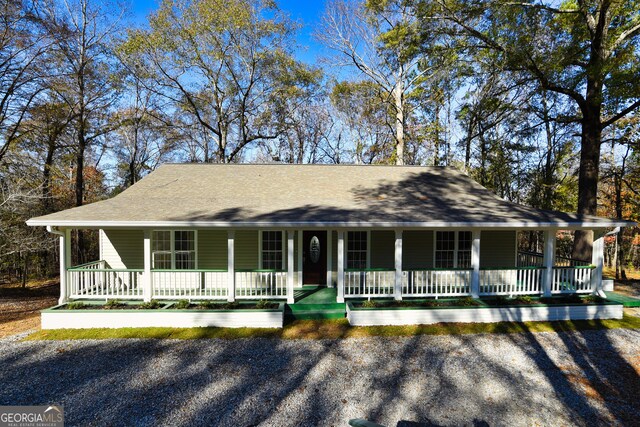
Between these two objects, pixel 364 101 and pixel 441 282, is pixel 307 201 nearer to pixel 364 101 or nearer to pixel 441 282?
pixel 441 282

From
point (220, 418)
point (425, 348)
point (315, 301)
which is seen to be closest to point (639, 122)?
point (425, 348)

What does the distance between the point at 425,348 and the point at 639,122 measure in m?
18.8

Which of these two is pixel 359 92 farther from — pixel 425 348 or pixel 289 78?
pixel 425 348

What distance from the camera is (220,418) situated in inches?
181

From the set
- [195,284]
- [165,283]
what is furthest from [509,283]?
[165,283]

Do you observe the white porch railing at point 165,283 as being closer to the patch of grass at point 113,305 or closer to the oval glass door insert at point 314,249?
the patch of grass at point 113,305

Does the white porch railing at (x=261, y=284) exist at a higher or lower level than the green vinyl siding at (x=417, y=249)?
lower

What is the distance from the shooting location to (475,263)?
29.6ft

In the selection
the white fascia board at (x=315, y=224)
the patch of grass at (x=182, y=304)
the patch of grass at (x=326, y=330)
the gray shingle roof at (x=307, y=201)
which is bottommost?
the patch of grass at (x=326, y=330)

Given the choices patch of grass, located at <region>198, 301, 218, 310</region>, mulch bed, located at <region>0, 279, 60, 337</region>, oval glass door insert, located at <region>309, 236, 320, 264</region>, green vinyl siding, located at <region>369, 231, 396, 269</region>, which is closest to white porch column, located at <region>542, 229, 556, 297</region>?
green vinyl siding, located at <region>369, 231, 396, 269</region>

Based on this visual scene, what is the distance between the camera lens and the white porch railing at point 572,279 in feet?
31.0

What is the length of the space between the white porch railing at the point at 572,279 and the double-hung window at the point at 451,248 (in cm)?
258

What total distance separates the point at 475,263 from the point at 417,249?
210 centimetres

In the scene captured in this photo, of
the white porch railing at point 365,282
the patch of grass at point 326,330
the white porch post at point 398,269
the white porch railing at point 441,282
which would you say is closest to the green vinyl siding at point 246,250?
the patch of grass at point 326,330
